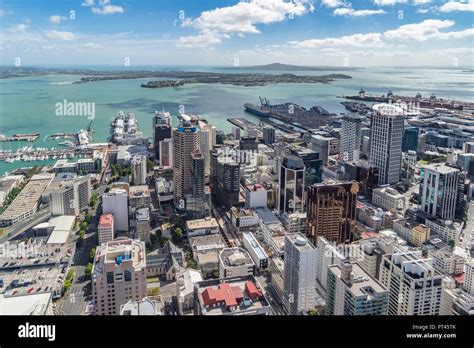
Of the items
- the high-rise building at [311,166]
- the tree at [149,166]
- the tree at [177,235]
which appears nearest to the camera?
the tree at [177,235]

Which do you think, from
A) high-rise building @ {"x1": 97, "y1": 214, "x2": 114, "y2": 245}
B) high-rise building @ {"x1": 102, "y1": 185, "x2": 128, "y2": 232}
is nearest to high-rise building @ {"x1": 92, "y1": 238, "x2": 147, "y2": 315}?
high-rise building @ {"x1": 97, "y1": 214, "x2": 114, "y2": 245}

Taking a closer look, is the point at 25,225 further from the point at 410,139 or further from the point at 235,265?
the point at 410,139

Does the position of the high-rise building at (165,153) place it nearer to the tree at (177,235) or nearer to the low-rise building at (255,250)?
the tree at (177,235)

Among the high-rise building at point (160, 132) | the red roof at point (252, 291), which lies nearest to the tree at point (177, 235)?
the red roof at point (252, 291)

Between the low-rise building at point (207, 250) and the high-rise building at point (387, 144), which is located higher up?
the high-rise building at point (387, 144)

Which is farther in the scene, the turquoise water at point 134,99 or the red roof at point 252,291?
the turquoise water at point 134,99

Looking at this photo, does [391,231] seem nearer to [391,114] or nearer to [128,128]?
[391,114]

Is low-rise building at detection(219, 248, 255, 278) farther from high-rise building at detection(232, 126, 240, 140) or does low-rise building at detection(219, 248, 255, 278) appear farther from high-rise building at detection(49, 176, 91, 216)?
high-rise building at detection(232, 126, 240, 140)
